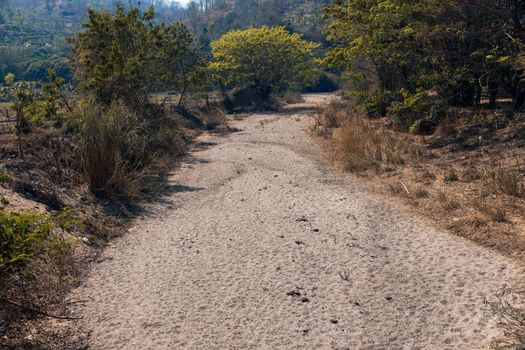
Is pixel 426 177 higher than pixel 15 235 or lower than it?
lower

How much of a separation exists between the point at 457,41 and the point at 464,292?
9286 mm

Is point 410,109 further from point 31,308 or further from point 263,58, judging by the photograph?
Result: point 263,58

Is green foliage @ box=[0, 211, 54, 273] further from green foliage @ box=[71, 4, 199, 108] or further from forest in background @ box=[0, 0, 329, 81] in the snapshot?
forest in background @ box=[0, 0, 329, 81]

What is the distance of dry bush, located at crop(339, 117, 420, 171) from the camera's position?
955 centimetres

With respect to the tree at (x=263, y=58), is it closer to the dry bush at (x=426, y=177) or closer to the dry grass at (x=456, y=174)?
the dry grass at (x=456, y=174)

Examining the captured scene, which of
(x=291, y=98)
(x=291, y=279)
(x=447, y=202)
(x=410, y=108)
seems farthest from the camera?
(x=291, y=98)

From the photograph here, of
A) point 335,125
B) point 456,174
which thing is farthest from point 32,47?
point 456,174

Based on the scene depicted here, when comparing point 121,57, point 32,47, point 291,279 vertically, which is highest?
point 32,47

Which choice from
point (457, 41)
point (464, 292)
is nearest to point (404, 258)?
point (464, 292)

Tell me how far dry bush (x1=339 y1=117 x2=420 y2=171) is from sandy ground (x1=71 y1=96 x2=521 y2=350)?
178 centimetres

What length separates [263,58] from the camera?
29.0m

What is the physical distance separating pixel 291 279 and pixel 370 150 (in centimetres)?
585

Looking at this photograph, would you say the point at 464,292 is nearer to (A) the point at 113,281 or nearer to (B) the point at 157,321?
(B) the point at 157,321

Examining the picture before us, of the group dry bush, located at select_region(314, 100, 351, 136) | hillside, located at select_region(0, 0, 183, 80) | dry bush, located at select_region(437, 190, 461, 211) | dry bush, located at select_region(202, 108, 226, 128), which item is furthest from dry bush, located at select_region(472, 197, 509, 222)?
hillside, located at select_region(0, 0, 183, 80)
